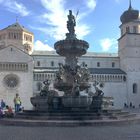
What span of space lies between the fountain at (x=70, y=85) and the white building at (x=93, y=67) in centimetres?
4250

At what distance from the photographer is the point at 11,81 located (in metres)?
71.6

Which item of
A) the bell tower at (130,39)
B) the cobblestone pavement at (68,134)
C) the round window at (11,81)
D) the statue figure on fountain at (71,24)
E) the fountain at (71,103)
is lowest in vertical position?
the cobblestone pavement at (68,134)

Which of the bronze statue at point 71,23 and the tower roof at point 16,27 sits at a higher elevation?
the tower roof at point 16,27

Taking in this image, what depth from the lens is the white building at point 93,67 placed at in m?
71.8

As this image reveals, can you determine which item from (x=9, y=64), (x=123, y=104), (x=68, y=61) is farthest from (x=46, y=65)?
(x=68, y=61)

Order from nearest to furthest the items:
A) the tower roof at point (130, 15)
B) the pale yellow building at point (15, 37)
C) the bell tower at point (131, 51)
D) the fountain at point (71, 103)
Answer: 1. the fountain at point (71, 103)
2. the bell tower at point (131, 51)
3. the tower roof at point (130, 15)
4. the pale yellow building at point (15, 37)

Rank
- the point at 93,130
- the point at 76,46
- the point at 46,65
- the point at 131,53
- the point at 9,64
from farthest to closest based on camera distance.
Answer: the point at 46,65 → the point at 131,53 → the point at 9,64 → the point at 76,46 → the point at 93,130

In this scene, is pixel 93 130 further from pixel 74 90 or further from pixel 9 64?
pixel 9 64

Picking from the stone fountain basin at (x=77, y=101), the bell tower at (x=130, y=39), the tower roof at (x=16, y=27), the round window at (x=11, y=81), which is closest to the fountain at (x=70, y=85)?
the stone fountain basin at (x=77, y=101)

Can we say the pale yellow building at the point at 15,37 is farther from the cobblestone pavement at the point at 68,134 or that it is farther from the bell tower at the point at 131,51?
the cobblestone pavement at the point at 68,134

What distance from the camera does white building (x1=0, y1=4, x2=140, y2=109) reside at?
2827 inches

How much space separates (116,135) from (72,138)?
158cm

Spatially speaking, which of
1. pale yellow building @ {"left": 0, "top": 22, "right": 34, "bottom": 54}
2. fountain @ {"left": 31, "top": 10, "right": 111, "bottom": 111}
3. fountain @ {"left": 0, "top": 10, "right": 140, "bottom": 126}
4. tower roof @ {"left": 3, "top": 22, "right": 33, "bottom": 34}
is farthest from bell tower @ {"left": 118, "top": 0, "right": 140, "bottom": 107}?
fountain @ {"left": 0, "top": 10, "right": 140, "bottom": 126}

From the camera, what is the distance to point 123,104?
254 feet
